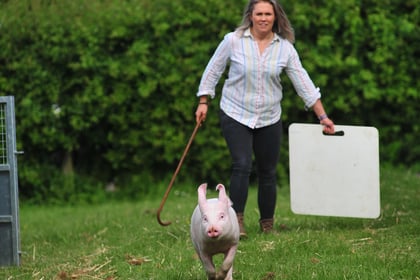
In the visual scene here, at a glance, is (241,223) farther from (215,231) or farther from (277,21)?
(215,231)

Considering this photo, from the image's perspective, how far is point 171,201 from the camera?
10766 mm

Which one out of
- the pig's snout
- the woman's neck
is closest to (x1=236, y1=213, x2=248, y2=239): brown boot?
the woman's neck

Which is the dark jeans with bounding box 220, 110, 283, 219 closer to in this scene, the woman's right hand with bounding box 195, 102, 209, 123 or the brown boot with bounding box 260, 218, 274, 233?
the brown boot with bounding box 260, 218, 274, 233

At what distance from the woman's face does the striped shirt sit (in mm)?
112

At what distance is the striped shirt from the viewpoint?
6793 millimetres

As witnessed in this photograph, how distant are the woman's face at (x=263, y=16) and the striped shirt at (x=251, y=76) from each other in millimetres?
112

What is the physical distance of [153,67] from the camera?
1097cm

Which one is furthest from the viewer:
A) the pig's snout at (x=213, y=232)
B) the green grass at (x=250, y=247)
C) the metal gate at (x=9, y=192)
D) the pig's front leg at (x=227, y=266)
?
the metal gate at (x=9, y=192)

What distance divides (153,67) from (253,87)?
430cm

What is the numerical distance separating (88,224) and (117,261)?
2.65 meters

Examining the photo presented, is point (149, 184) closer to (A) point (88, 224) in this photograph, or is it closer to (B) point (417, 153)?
(A) point (88, 224)

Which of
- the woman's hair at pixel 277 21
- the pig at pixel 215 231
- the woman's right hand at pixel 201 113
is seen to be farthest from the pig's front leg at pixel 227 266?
the woman's hair at pixel 277 21

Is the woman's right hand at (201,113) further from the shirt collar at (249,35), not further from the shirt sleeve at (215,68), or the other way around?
the shirt collar at (249,35)

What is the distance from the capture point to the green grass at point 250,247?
226 inches
